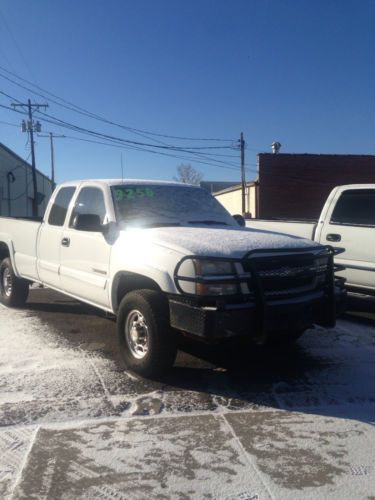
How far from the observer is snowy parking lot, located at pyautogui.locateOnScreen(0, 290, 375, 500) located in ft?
9.29

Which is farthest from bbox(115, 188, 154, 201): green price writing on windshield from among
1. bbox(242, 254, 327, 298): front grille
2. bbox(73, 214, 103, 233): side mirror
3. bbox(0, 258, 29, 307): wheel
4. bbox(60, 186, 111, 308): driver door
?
bbox(0, 258, 29, 307): wheel

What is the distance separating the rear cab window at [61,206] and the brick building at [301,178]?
899 inches

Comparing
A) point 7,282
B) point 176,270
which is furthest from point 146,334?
point 7,282

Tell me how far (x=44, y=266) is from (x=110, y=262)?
1899mm

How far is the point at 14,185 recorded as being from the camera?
35.9 m

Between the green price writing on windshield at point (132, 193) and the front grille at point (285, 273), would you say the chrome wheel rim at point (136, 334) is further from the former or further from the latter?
the green price writing on windshield at point (132, 193)

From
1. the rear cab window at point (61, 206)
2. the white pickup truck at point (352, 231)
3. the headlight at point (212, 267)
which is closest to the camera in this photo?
the headlight at point (212, 267)

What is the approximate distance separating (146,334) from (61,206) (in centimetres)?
274

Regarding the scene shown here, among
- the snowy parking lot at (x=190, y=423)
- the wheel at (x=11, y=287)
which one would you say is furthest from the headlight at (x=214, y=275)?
the wheel at (x=11, y=287)

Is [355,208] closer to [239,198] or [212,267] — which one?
[212,267]

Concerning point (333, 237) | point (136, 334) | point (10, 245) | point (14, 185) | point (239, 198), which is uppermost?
point (14, 185)

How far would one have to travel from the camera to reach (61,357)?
5.10m

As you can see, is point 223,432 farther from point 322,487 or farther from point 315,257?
point 315,257

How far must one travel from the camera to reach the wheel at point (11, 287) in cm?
752
